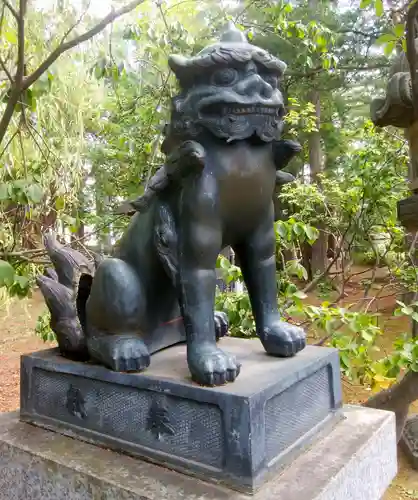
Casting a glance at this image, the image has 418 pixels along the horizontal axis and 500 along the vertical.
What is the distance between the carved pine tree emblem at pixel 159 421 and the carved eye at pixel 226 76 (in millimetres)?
665

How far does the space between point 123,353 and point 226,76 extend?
0.62m

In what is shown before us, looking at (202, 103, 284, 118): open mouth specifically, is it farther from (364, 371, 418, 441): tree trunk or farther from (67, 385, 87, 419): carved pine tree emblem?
(364, 371, 418, 441): tree trunk

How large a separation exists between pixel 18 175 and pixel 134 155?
3.13 feet

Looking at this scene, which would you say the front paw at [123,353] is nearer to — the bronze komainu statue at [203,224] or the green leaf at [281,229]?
the bronze komainu statue at [203,224]

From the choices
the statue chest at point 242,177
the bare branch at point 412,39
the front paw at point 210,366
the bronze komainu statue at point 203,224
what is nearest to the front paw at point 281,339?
the bronze komainu statue at point 203,224

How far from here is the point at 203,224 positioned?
961mm

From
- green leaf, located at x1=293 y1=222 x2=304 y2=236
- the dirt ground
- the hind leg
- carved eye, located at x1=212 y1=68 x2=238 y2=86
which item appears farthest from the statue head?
the dirt ground

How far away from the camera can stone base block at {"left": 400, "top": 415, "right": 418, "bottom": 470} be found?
2605 mm

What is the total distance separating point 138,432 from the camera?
3.17 ft

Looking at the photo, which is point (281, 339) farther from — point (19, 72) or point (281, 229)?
point (19, 72)

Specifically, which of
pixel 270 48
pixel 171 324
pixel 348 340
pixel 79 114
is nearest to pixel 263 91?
pixel 171 324

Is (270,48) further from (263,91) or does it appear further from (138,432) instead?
(138,432)

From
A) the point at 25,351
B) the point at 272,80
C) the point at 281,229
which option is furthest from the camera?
the point at 25,351

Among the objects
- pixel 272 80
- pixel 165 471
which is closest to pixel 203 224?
pixel 272 80
